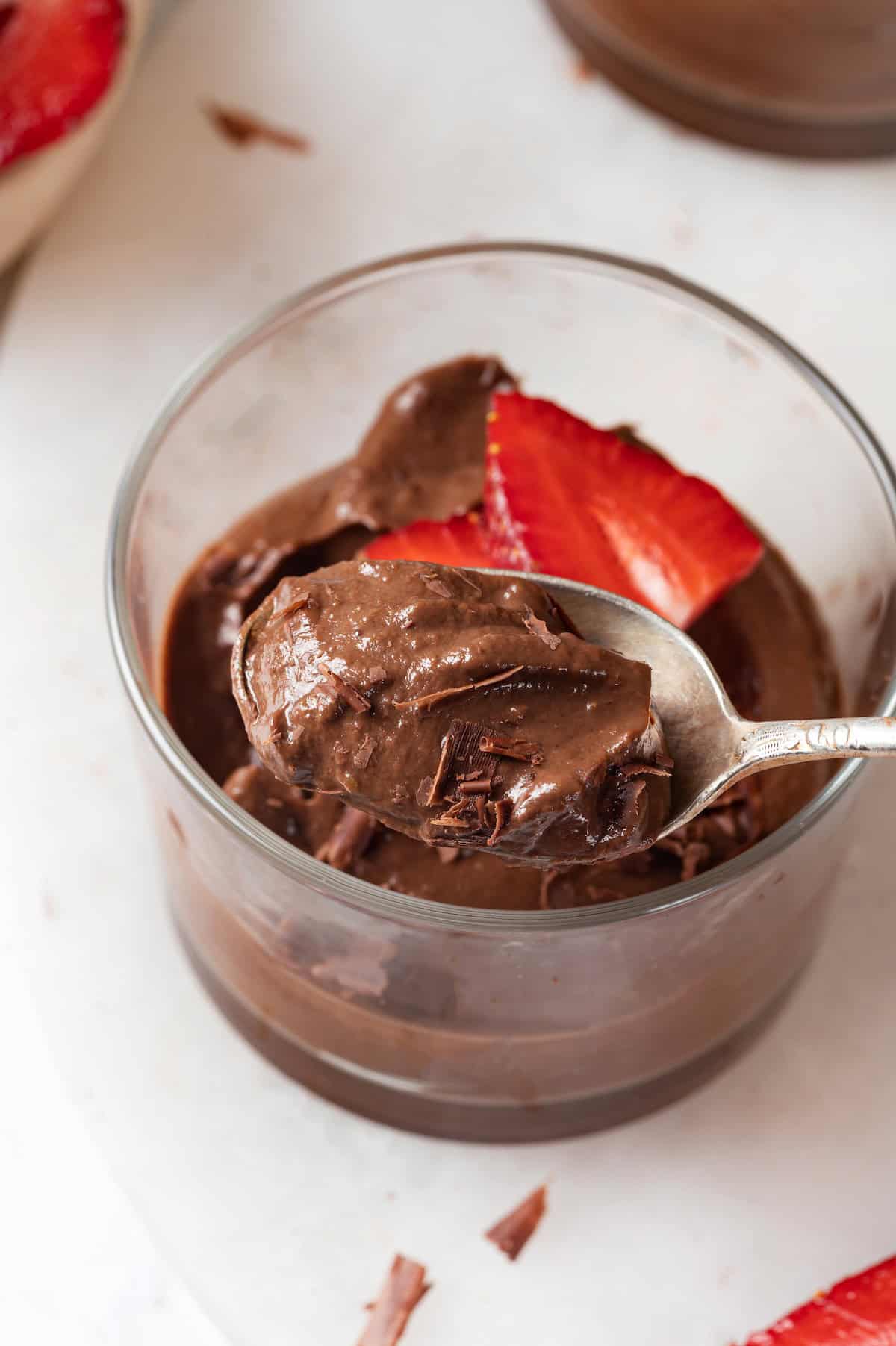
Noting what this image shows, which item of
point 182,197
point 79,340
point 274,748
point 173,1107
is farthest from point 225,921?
point 182,197

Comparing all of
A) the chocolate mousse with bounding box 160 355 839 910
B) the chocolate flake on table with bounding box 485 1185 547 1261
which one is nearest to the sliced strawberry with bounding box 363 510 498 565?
the chocolate mousse with bounding box 160 355 839 910

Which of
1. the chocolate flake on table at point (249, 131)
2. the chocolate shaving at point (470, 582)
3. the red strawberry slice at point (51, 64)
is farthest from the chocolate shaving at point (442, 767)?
the chocolate flake on table at point (249, 131)

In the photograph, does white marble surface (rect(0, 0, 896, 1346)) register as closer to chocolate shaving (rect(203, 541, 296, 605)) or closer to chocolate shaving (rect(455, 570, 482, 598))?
chocolate shaving (rect(203, 541, 296, 605))

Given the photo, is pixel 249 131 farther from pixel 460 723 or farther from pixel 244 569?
pixel 460 723

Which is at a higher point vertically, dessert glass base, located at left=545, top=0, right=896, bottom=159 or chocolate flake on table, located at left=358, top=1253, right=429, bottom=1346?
dessert glass base, located at left=545, top=0, right=896, bottom=159

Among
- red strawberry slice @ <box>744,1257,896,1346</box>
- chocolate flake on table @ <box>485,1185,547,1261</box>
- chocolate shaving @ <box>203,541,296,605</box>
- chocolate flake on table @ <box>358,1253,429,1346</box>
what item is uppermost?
chocolate shaving @ <box>203,541,296,605</box>

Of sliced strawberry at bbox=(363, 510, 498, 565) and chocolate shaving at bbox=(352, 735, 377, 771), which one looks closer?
chocolate shaving at bbox=(352, 735, 377, 771)

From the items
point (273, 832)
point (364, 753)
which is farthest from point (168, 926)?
point (364, 753)

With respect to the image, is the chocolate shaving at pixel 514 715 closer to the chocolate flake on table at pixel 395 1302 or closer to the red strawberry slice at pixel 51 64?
the chocolate flake on table at pixel 395 1302

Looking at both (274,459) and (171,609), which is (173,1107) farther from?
(274,459)
